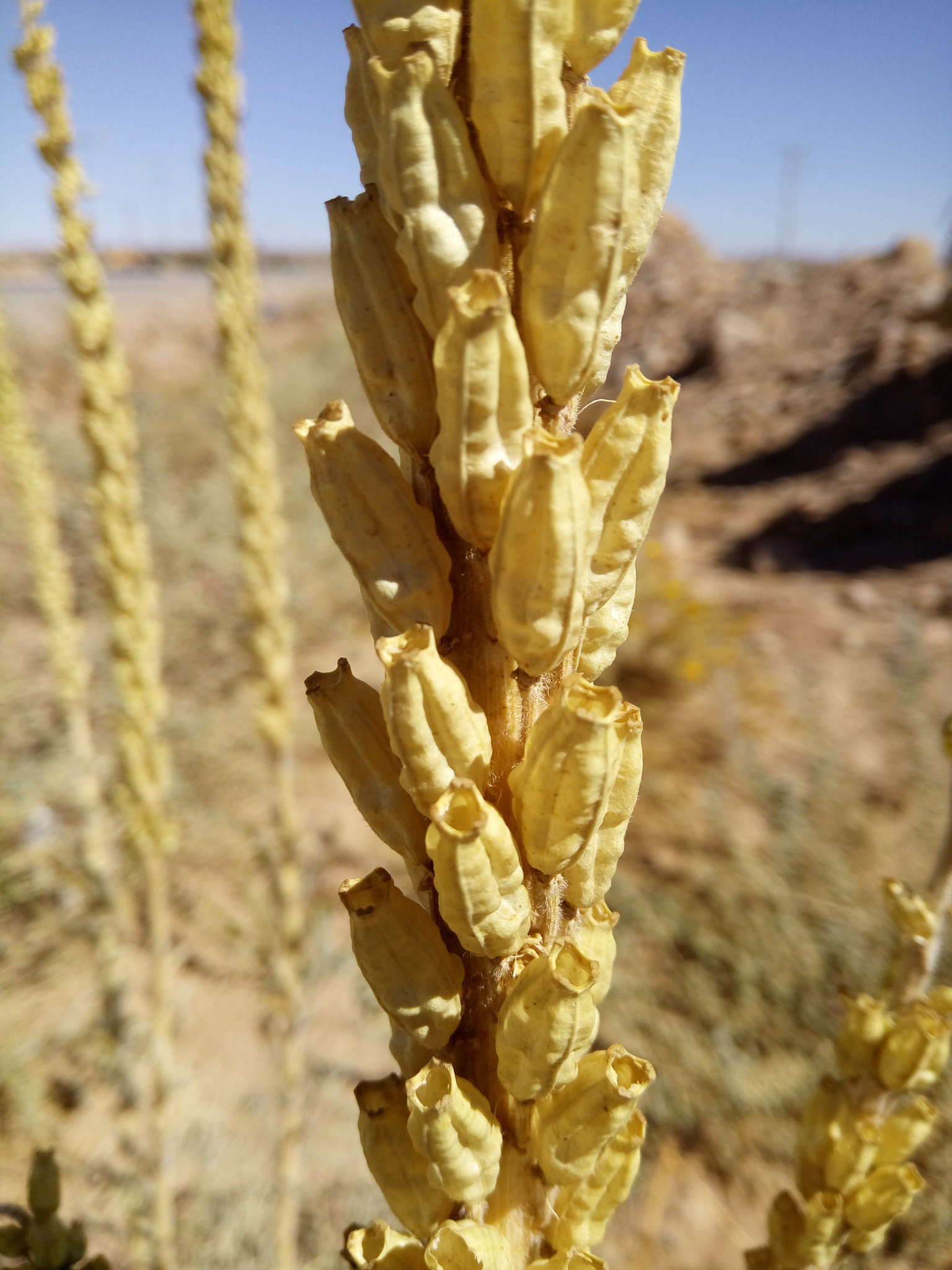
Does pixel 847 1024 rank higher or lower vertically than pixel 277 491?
lower

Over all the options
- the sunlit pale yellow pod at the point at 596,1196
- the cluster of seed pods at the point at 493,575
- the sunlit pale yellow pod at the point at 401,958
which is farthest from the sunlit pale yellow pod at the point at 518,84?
the sunlit pale yellow pod at the point at 596,1196

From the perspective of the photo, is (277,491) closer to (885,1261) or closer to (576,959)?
(576,959)

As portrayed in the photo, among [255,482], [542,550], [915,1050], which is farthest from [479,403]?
[255,482]

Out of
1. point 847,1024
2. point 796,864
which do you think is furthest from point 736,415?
point 847,1024

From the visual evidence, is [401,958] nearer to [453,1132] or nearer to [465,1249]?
[453,1132]

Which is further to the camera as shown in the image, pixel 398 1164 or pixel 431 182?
pixel 398 1164
